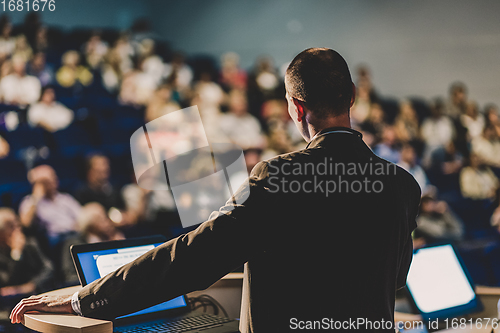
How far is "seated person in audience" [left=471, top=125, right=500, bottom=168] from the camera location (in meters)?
5.21

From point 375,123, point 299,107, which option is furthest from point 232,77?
point 299,107

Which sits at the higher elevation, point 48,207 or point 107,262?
point 107,262

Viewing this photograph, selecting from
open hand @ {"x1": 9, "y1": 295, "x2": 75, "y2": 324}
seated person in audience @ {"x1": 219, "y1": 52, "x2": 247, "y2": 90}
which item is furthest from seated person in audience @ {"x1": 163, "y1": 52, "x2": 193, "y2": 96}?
open hand @ {"x1": 9, "y1": 295, "x2": 75, "y2": 324}

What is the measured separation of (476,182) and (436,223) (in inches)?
45.4

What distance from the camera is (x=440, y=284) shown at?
1.56m

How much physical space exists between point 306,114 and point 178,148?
300 cm

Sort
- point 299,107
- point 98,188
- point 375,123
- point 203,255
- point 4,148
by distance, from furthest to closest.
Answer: point 375,123
point 4,148
point 98,188
point 299,107
point 203,255

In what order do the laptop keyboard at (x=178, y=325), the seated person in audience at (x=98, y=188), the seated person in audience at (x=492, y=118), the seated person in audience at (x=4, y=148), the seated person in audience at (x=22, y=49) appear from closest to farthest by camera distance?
the laptop keyboard at (x=178, y=325), the seated person in audience at (x=98, y=188), the seated person in audience at (x=4, y=148), the seated person in audience at (x=22, y=49), the seated person in audience at (x=492, y=118)

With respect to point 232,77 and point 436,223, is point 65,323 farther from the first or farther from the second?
point 232,77

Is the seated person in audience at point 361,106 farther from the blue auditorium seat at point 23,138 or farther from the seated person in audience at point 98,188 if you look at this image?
the blue auditorium seat at point 23,138

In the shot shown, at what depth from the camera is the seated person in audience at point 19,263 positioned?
2773 mm

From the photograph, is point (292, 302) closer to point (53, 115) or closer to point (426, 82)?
point (53, 115)

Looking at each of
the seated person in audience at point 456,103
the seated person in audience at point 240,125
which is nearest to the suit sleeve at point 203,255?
the seated person in audience at point 240,125

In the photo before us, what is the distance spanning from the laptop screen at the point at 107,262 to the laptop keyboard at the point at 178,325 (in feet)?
0.15
